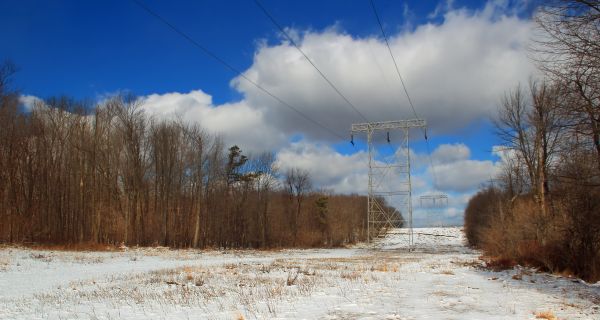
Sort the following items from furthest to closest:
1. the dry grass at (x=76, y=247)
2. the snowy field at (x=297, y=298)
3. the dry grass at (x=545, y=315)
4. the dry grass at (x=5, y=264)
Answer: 1. the dry grass at (x=76, y=247)
2. the dry grass at (x=5, y=264)
3. the snowy field at (x=297, y=298)
4. the dry grass at (x=545, y=315)

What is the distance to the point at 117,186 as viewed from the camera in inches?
1980

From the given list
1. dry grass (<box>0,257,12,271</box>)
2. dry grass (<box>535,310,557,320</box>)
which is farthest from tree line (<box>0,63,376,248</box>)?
dry grass (<box>535,310,557,320</box>)

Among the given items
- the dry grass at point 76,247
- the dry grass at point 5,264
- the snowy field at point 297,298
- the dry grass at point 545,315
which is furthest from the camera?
the dry grass at point 76,247

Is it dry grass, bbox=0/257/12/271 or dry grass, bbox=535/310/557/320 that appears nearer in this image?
dry grass, bbox=535/310/557/320

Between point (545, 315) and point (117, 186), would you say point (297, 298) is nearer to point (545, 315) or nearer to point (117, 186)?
point (545, 315)

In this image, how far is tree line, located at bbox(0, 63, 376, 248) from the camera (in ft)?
139

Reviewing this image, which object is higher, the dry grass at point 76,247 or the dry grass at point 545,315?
the dry grass at point 545,315

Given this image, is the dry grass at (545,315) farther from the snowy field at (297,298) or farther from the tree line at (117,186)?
the tree line at (117,186)

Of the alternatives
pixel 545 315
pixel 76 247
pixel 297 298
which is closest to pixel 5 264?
pixel 76 247

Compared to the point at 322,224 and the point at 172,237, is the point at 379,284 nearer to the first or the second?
the point at 172,237

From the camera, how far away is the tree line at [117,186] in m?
42.3

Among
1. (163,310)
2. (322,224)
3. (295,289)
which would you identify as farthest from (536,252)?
(322,224)

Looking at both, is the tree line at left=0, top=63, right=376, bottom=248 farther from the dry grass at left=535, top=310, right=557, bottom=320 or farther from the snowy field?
the dry grass at left=535, top=310, right=557, bottom=320

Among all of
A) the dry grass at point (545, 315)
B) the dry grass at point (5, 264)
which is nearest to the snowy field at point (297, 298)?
the dry grass at point (545, 315)
